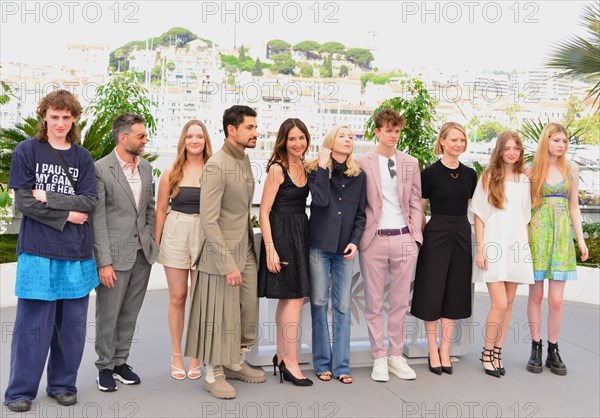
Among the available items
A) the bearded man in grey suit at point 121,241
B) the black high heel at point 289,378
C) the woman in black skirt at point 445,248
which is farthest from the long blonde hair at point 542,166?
the bearded man in grey suit at point 121,241

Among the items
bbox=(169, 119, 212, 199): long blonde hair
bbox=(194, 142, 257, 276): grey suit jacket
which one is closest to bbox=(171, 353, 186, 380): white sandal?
bbox=(194, 142, 257, 276): grey suit jacket

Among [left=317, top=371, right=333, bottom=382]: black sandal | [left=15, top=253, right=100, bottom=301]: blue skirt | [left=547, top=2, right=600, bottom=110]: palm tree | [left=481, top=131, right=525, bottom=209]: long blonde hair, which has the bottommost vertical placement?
[left=317, top=371, right=333, bottom=382]: black sandal

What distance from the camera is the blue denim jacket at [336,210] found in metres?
3.84

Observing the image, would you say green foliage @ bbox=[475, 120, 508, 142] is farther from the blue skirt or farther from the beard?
the blue skirt

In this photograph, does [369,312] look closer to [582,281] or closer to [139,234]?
[139,234]

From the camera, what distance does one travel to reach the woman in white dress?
417cm

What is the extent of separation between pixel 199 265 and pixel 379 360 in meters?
1.22

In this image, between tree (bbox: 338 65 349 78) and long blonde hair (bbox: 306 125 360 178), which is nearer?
long blonde hair (bbox: 306 125 360 178)

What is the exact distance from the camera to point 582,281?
22.4ft

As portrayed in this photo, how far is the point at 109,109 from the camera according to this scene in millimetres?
8844

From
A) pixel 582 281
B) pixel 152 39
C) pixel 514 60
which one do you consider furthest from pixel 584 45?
pixel 514 60

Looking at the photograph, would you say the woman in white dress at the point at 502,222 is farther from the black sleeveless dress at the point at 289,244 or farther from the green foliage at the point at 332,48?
the green foliage at the point at 332,48

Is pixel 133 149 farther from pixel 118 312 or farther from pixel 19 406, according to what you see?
pixel 19 406

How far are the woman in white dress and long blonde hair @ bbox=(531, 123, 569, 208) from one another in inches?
2.0
